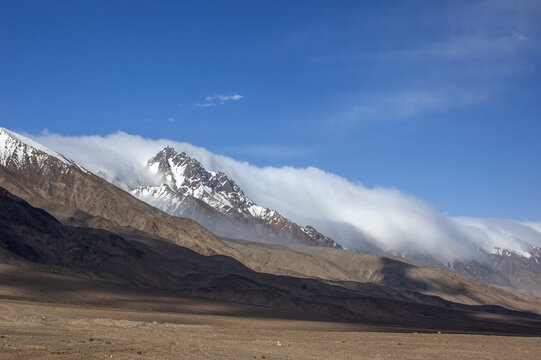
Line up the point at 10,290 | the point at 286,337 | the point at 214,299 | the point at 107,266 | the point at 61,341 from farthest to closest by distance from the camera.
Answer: the point at 107,266 < the point at 214,299 < the point at 10,290 < the point at 286,337 < the point at 61,341

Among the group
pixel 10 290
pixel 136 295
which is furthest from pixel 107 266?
pixel 10 290

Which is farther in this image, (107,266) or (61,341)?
(107,266)

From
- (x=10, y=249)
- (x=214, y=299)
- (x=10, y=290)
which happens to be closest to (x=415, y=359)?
(x=10, y=290)

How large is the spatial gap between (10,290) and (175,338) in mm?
67087

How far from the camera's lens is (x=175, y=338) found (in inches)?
2623

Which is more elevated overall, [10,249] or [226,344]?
[10,249]

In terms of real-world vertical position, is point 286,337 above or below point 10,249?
below

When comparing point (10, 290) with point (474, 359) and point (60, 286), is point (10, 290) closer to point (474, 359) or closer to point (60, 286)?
point (60, 286)

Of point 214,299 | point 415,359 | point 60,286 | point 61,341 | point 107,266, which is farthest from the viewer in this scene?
point 107,266

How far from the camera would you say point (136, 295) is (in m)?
142

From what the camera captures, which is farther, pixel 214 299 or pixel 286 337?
pixel 214 299

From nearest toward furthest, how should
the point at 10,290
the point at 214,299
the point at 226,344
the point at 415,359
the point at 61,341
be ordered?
the point at 61,341 < the point at 415,359 < the point at 226,344 < the point at 10,290 < the point at 214,299

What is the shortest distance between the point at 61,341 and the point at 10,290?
75.2 m

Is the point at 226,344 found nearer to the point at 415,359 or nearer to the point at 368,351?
the point at 368,351
